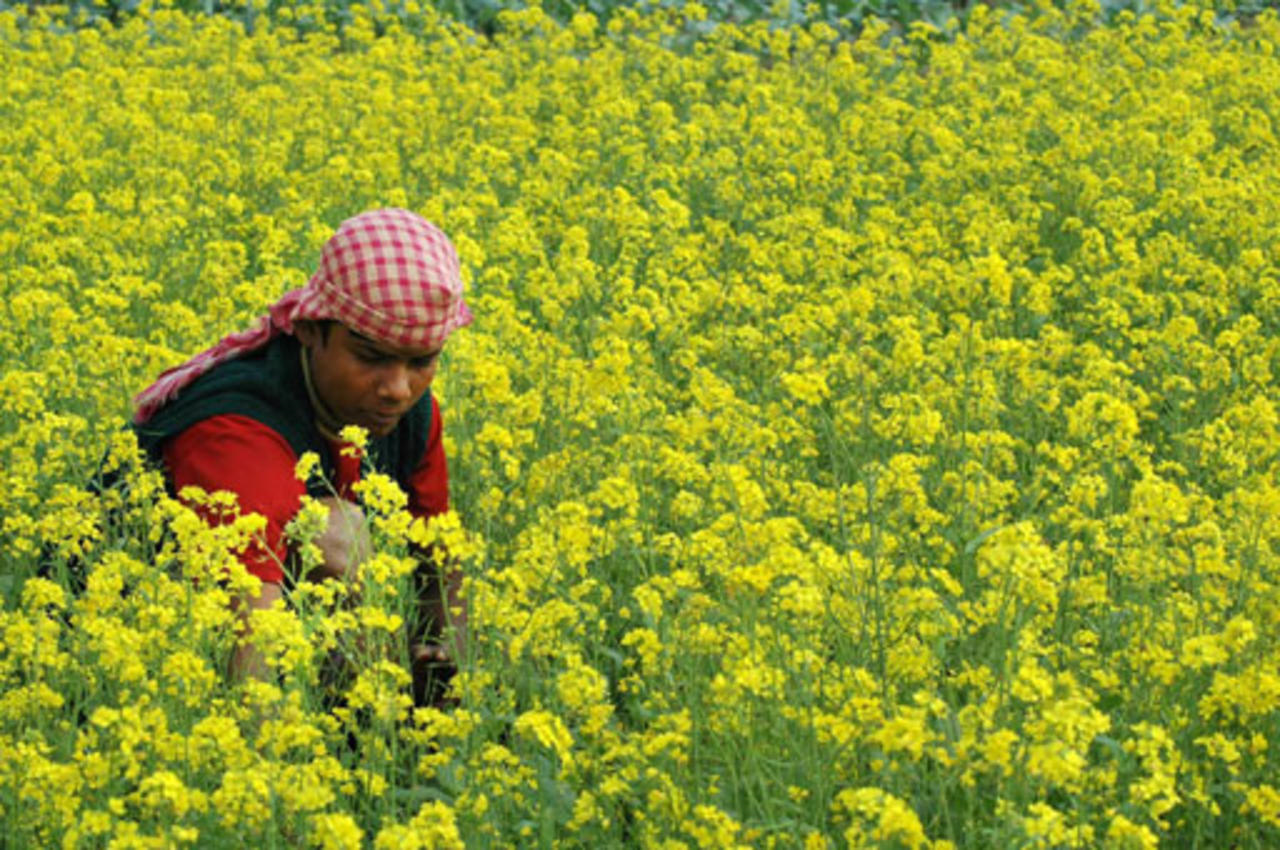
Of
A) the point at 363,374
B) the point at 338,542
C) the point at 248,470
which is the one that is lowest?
the point at 338,542

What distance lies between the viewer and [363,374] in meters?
4.10

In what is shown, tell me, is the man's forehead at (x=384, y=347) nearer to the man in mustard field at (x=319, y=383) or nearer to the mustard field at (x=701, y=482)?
the man in mustard field at (x=319, y=383)

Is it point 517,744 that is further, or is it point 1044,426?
point 1044,426

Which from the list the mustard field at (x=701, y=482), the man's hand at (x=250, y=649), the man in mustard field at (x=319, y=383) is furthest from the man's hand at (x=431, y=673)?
the man's hand at (x=250, y=649)

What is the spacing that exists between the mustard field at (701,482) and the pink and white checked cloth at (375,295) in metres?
0.38

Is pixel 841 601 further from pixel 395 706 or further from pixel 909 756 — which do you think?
pixel 395 706

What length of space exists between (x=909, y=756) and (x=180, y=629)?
133 centimetres

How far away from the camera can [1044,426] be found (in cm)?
568

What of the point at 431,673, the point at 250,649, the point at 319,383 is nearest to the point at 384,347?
the point at 319,383

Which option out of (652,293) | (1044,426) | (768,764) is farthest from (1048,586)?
(652,293)

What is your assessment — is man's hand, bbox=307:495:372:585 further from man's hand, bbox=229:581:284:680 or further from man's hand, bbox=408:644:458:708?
man's hand, bbox=229:581:284:680

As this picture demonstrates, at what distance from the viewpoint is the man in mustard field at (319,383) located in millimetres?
3994

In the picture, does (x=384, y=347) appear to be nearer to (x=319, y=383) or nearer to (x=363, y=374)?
(x=363, y=374)

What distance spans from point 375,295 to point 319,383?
0.96 ft
